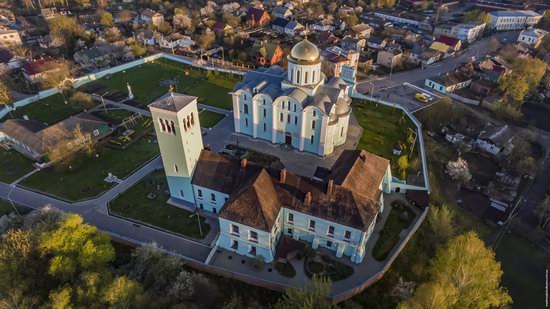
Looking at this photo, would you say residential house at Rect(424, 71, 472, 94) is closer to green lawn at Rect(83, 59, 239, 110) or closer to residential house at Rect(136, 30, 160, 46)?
green lawn at Rect(83, 59, 239, 110)

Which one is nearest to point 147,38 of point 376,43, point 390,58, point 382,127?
point 376,43

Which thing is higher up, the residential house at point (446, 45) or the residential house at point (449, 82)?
the residential house at point (446, 45)

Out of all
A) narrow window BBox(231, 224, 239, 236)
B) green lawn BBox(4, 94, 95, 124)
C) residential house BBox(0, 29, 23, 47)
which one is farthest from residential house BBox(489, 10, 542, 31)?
residential house BBox(0, 29, 23, 47)

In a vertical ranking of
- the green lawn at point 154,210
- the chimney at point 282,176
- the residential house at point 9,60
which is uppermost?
the chimney at point 282,176

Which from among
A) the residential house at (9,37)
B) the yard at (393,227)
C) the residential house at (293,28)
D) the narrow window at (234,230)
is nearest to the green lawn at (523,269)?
the yard at (393,227)

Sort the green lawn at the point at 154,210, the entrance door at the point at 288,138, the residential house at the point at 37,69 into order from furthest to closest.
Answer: the residential house at the point at 37,69 → the entrance door at the point at 288,138 → the green lawn at the point at 154,210

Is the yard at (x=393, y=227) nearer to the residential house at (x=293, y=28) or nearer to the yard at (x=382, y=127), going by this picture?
the yard at (x=382, y=127)

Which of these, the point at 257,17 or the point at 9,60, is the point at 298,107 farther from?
the point at 9,60

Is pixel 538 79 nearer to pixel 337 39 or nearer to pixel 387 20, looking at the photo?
pixel 337 39
